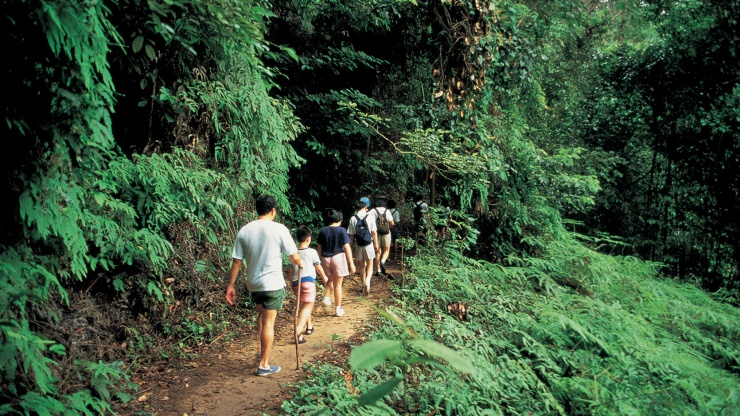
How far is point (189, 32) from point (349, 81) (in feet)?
26.9

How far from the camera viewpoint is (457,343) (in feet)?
18.4

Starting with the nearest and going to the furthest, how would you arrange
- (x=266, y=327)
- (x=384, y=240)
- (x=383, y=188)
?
(x=266, y=327)
(x=384, y=240)
(x=383, y=188)

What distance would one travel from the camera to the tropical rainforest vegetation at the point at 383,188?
153 inches

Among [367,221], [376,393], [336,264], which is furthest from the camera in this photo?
[367,221]

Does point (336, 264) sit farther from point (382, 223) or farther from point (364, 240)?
point (382, 223)

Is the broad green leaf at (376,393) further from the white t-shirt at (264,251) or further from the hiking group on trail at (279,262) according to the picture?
the white t-shirt at (264,251)

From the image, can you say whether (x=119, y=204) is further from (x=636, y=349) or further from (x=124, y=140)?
(x=636, y=349)

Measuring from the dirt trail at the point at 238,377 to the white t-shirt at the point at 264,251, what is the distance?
1084 millimetres

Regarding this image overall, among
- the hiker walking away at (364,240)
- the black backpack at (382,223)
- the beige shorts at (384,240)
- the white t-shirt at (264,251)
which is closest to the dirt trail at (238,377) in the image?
the white t-shirt at (264,251)

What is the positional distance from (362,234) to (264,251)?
3.77m

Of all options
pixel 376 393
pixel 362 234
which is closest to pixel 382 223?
pixel 362 234

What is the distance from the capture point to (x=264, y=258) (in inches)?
196

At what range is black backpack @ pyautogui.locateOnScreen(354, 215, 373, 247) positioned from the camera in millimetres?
8586

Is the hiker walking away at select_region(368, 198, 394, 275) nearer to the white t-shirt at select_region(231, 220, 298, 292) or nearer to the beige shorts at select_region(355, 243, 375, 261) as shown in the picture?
the beige shorts at select_region(355, 243, 375, 261)
